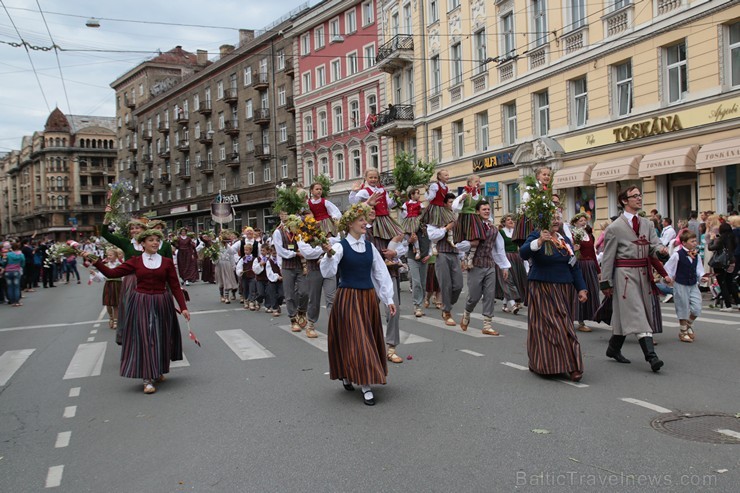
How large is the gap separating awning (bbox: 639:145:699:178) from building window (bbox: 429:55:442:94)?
613 inches

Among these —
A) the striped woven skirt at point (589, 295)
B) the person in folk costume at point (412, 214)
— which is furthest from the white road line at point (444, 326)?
the striped woven skirt at point (589, 295)

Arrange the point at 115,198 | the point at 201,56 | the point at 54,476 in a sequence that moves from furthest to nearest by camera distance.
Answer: the point at 201,56
the point at 115,198
the point at 54,476

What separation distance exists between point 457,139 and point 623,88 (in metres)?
11.7

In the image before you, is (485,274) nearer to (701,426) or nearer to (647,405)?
(647,405)

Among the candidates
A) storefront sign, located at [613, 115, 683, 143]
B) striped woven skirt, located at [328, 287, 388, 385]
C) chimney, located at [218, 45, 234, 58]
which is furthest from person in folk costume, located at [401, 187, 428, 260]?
chimney, located at [218, 45, 234, 58]

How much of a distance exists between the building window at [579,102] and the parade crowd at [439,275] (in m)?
11.3

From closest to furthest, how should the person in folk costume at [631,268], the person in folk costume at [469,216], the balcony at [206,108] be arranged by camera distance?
1. the person in folk costume at [631,268]
2. the person in folk costume at [469,216]
3. the balcony at [206,108]

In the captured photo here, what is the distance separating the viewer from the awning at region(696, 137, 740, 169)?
17828mm

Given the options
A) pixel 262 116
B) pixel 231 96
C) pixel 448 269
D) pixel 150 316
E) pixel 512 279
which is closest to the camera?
pixel 150 316

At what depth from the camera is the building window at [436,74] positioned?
34750 mm

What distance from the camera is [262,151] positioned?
5556cm

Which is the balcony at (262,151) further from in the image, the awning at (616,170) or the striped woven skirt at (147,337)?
the striped woven skirt at (147,337)

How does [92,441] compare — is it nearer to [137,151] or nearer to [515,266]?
[515,266]

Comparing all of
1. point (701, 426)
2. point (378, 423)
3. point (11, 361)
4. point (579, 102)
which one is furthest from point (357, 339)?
point (579, 102)
